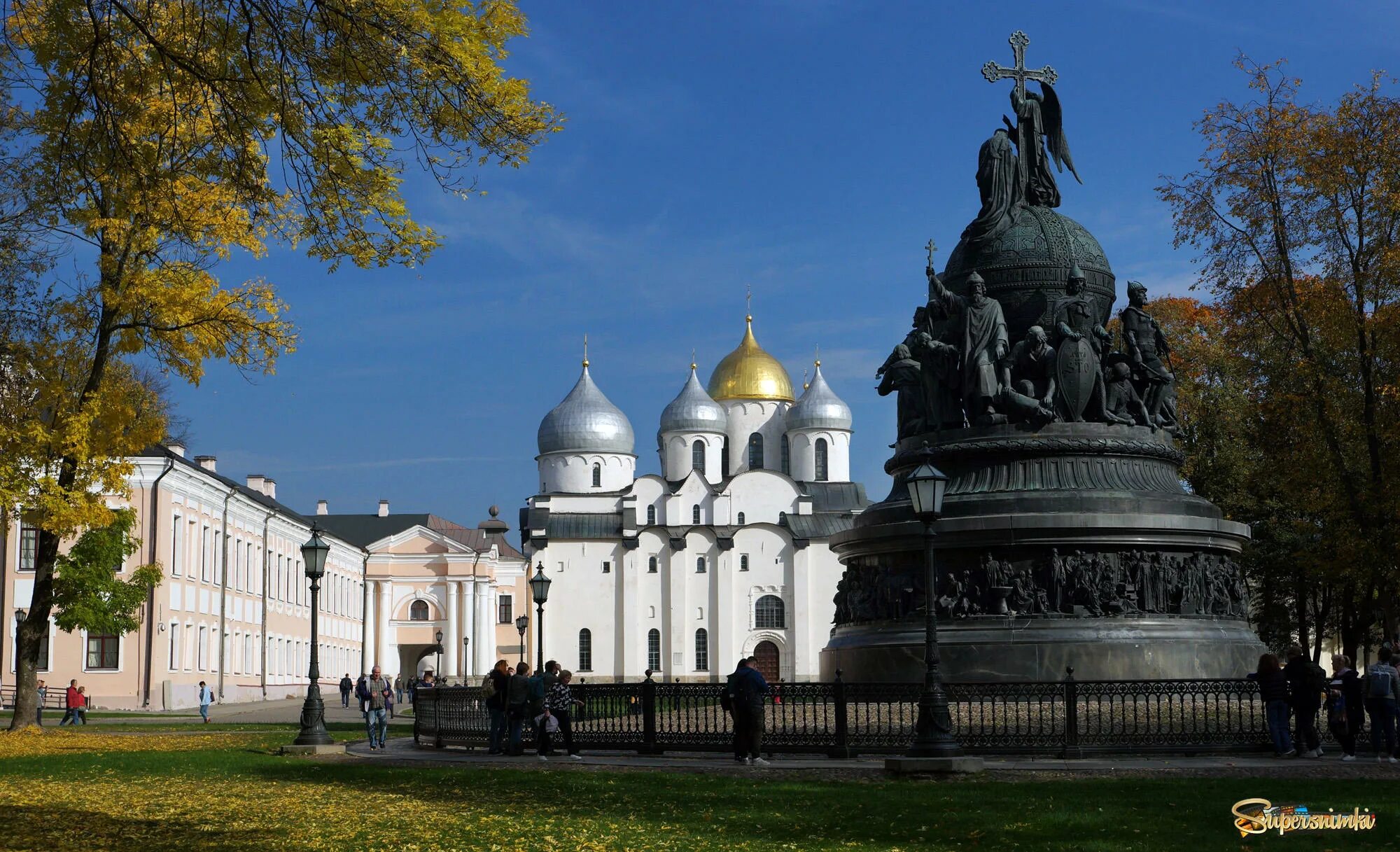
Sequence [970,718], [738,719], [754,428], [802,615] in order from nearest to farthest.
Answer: [970,718], [738,719], [802,615], [754,428]

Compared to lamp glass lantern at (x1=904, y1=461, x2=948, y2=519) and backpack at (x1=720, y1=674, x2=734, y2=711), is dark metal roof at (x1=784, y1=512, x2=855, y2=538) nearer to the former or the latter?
backpack at (x1=720, y1=674, x2=734, y2=711)

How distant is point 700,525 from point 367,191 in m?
77.1

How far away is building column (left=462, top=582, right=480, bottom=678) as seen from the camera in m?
87.0

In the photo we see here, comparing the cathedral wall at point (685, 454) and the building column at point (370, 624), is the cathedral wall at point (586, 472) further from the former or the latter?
the building column at point (370, 624)

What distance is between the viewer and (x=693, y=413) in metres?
97.0

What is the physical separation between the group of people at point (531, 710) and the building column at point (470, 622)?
217 feet

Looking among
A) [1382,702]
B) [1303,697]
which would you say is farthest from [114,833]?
[1382,702]

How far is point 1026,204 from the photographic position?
26.9 metres

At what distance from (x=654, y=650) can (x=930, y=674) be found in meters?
71.1

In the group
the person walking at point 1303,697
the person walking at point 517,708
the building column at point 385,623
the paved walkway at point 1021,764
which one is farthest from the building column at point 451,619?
the person walking at point 1303,697

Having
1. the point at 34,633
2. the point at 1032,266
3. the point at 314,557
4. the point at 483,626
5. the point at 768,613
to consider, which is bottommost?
the point at 34,633

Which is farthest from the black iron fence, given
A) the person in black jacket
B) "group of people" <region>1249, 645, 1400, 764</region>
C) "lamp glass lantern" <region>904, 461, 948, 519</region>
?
"lamp glass lantern" <region>904, 461, 948, 519</region>

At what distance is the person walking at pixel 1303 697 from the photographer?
731 inches

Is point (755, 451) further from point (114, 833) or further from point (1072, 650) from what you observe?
point (114, 833)
